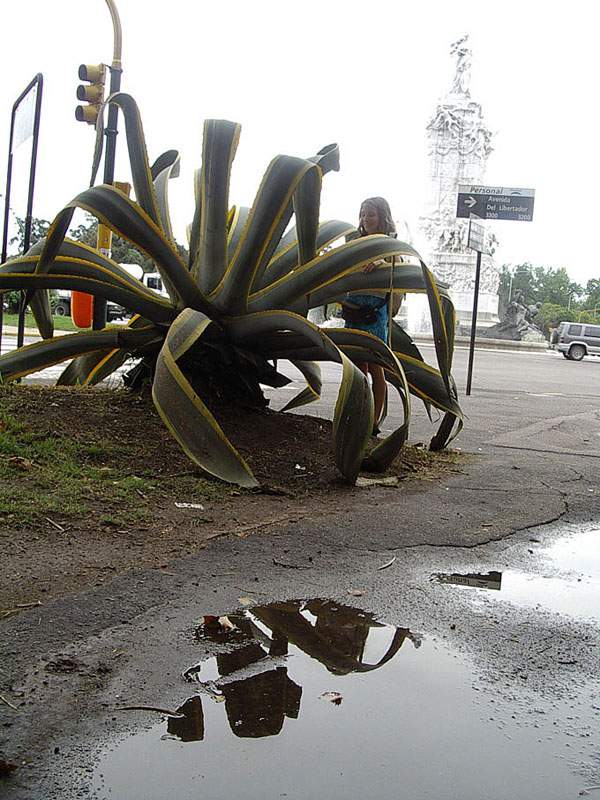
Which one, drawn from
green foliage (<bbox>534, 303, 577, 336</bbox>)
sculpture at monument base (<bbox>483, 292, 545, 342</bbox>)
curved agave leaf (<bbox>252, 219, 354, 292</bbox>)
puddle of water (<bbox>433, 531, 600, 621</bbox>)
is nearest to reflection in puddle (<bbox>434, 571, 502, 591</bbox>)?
puddle of water (<bbox>433, 531, 600, 621</bbox>)

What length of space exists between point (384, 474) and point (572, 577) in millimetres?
1838

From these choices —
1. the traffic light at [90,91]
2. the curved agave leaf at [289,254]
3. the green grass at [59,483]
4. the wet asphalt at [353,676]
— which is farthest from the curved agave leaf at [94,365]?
the traffic light at [90,91]

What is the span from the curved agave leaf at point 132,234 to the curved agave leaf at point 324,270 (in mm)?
347

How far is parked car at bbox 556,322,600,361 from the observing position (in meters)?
40.8

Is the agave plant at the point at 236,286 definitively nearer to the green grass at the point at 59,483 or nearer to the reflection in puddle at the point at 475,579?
the green grass at the point at 59,483

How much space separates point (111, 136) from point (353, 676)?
7.81 metres

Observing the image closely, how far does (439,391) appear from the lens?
5.83m

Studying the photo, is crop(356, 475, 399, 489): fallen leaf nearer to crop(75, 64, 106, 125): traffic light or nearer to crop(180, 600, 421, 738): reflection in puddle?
crop(180, 600, 421, 738): reflection in puddle

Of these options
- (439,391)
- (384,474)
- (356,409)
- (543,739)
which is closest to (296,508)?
(356,409)

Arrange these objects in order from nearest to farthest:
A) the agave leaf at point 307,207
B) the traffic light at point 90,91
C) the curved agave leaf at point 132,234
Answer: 1. the curved agave leaf at point 132,234
2. the agave leaf at point 307,207
3. the traffic light at point 90,91

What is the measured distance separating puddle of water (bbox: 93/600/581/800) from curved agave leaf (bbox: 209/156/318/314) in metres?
2.74

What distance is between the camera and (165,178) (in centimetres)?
620

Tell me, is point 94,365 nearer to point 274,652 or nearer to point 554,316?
point 274,652

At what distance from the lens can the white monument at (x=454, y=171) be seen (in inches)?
1928
